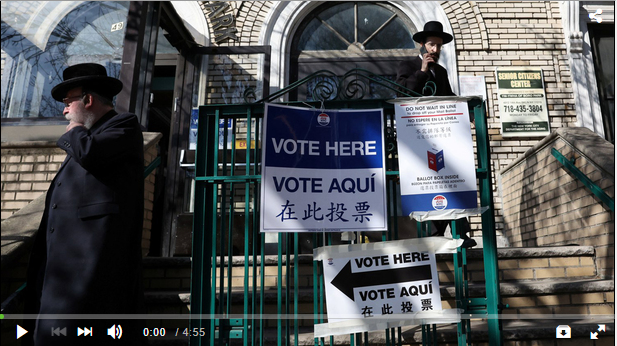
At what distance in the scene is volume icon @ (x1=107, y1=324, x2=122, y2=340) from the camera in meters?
2.23

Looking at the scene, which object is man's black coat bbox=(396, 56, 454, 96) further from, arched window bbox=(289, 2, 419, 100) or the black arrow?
arched window bbox=(289, 2, 419, 100)

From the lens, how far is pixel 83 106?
260 centimetres

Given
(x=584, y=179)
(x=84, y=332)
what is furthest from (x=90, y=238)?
(x=584, y=179)

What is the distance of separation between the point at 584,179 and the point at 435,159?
2.21 meters

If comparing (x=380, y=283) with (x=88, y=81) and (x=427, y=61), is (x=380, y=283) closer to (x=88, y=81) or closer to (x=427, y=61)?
(x=88, y=81)

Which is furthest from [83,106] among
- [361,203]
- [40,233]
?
[361,203]

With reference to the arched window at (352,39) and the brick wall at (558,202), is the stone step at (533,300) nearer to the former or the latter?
the brick wall at (558,202)

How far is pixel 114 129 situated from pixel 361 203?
1418 millimetres

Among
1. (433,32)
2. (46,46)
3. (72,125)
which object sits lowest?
(72,125)

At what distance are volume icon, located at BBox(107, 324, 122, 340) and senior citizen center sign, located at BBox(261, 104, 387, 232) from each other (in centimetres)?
88

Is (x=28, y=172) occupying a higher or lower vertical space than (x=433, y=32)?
lower

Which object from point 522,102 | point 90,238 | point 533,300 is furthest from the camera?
point 522,102

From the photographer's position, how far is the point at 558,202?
464 centimetres

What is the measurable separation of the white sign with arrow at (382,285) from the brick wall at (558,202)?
6.71 ft
